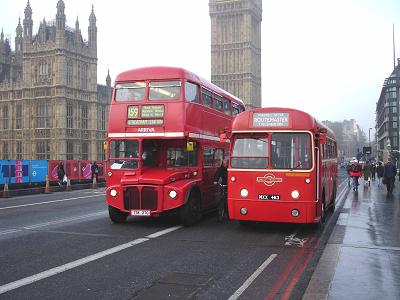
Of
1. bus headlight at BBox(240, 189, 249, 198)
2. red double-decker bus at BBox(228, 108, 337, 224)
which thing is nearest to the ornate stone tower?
red double-decker bus at BBox(228, 108, 337, 224)

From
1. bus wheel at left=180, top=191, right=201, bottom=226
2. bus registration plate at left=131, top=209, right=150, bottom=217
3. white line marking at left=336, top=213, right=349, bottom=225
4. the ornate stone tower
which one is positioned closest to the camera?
bus registration plate at left=131, top=209, right=150, bottom=217

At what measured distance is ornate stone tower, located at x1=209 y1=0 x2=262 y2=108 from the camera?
4660 inches

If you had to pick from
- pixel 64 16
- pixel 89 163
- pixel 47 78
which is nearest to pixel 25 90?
pixel 47 78

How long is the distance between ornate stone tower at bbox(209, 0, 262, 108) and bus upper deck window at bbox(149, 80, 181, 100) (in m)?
107

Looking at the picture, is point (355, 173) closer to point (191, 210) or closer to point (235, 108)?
point (235, 108)

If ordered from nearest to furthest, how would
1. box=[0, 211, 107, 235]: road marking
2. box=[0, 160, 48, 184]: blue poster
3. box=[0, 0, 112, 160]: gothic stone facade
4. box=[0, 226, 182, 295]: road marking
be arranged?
box=[0, 226, 182, 295]: road marking < box=[0, 211, 107, 235]: road marking < box=[0, 160, 48, 184]: blue poster < box=[0, 0, 112, 160]: gothic stone facade

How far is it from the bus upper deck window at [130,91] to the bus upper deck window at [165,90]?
25 cm

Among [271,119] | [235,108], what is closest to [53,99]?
[235,108]

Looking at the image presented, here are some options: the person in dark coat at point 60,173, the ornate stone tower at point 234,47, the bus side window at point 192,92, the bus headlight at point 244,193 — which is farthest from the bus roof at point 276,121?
the ornate stone tower at point 234,47

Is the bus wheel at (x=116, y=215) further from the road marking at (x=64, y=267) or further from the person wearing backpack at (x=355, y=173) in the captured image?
the person wearing backpack at (x=355, y=173)

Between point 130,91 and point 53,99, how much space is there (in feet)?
204

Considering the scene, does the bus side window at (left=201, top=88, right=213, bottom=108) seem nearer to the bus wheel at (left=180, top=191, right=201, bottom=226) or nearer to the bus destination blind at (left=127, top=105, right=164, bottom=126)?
the bus destination blind at (left=127, top=105, right=164, bottom=126)

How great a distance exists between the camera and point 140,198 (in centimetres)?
1188

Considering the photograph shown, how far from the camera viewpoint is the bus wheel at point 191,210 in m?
12.1
